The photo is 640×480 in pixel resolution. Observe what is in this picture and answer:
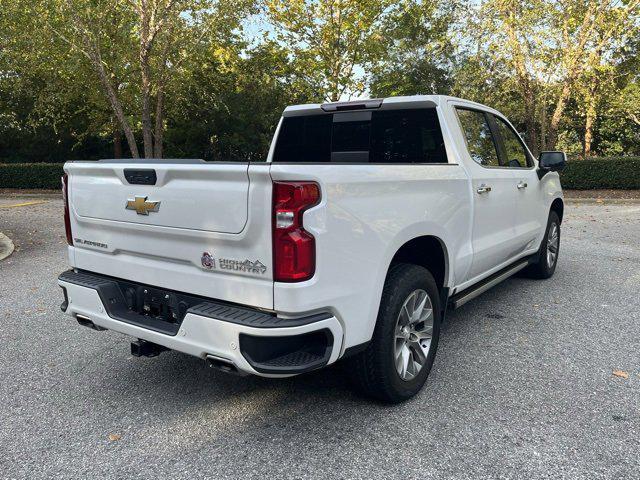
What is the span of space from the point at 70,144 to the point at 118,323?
25788 mm

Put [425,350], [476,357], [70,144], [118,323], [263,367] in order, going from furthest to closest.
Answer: [70,144] → [476,357] → [425,350] → [118,323] → [263,367]

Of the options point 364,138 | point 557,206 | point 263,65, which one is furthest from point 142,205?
point 263,65

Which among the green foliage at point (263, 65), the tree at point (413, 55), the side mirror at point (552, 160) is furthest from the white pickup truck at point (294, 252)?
the tree at point (413, 55)

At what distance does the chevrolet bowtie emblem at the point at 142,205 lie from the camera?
8.94ft

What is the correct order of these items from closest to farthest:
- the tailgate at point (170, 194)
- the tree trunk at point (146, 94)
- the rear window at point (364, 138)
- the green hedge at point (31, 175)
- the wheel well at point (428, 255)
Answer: the tailgate at point (170, 194), the wheel well at point (428, 255), the rear window at point (364, 138), the tree trunk at point (146, 94), the green hedge at point (31, 175)

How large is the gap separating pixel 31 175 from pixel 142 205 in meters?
22.0

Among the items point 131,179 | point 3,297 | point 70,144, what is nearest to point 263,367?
point 131,179

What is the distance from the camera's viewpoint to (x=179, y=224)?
8.63 ft

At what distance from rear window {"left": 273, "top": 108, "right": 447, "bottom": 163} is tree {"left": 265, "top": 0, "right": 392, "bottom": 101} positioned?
15.6 metres

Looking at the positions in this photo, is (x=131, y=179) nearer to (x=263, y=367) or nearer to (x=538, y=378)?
(x=263, y=367)

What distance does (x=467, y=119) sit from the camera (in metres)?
4.13

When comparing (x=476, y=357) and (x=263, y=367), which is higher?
(x=263, y=367)

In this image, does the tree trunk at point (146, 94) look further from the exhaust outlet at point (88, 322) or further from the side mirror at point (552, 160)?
the exhaust outlet at point (88, 322)

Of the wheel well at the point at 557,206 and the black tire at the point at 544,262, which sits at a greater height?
the wheel well at the point at 557,206
